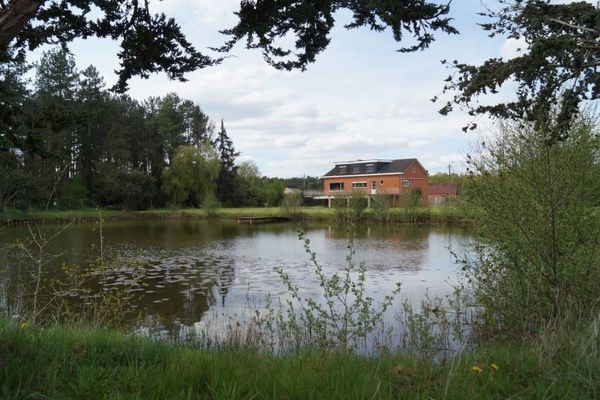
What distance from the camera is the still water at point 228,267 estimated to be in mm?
11867

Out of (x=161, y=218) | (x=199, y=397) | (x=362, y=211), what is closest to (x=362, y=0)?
(x=199, y=397)

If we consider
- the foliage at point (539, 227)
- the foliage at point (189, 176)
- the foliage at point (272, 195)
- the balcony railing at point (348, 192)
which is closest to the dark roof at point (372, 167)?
the balcony railing at point (348, 192)

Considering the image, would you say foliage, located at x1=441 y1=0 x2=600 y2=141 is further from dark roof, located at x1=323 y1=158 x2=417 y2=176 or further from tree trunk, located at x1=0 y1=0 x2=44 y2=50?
dark roof, located at x1=323 y1=158 x2=417 y2=176

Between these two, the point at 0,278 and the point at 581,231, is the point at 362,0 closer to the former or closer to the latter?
the point at 581,231

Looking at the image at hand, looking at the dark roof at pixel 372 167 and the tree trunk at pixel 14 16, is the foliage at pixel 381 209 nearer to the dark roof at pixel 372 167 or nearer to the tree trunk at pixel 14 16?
the dark roof at pixel 372 167

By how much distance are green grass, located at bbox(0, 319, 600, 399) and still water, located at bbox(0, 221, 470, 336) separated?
4.04m

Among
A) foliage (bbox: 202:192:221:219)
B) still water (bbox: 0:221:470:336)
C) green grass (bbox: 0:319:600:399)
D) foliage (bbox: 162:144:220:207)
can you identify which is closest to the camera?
green grass (bbox: 0:319:600:399)

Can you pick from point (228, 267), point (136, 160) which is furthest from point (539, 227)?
point (136, 160)

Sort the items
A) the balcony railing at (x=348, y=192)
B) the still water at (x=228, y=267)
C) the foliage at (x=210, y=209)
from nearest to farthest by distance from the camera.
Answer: the still water at (x=228, y=267), the balcony railing at (x=348, y=192), the foliage at (x=210, y=209)

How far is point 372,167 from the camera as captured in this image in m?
62.8

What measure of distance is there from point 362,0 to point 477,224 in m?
6.07

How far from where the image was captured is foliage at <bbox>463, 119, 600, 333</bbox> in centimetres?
638

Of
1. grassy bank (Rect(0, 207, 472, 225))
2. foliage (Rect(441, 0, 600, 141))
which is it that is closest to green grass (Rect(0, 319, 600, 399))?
foliage (Rect(441, 0, 600, 141))

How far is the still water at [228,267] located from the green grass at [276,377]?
4044 mm
